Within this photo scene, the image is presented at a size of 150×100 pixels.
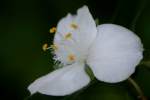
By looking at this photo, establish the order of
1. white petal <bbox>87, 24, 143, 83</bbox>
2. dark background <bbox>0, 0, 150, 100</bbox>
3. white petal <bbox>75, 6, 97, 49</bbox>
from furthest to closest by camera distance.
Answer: dark background <bbox>0, 0, 150, 100</bbox>, white petal <bbox>75, 6, 97, 49</bbox>, white petal <bbox>87, 24, 143, 83</bbox>

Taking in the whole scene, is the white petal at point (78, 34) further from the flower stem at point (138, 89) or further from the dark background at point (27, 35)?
the dark background at point (27, 35)

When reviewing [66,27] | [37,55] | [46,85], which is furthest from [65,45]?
[37,55]

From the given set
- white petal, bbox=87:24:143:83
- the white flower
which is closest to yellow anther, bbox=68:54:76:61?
the white flower

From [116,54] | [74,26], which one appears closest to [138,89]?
[116,54]

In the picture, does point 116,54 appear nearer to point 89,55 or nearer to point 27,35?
point 89,55

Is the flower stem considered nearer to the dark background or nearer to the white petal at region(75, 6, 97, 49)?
the white petal at region(75, 6, 97, 49)

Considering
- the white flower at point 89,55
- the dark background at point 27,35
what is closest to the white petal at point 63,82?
the white flower at point 89,55
